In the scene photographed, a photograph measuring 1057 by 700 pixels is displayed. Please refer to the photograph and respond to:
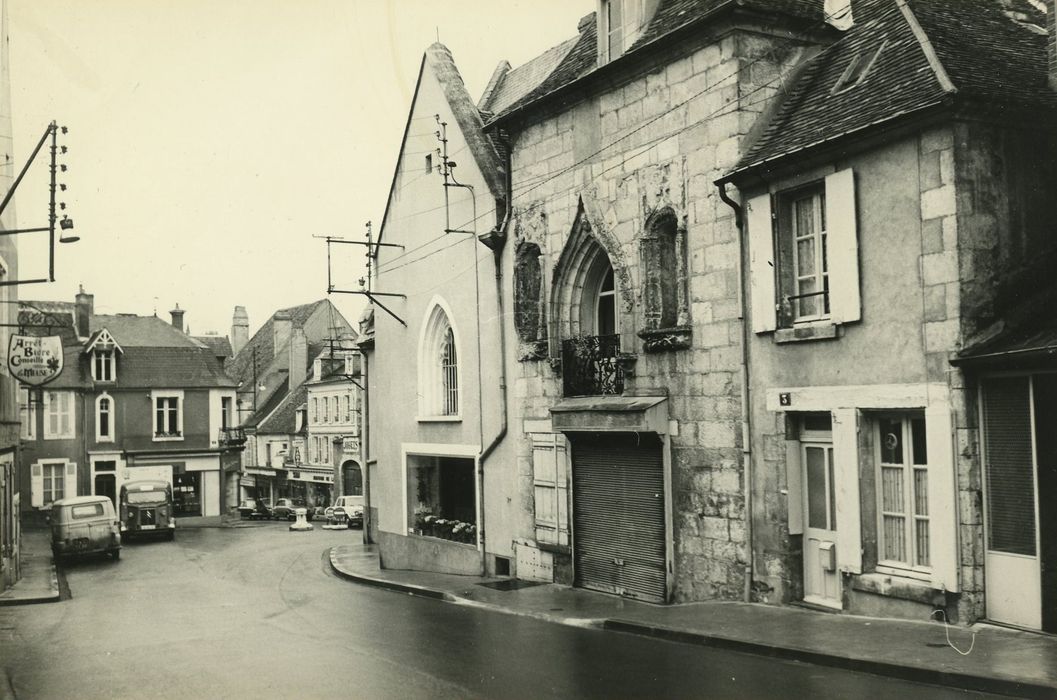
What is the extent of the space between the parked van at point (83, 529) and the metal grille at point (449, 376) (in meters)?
13.7

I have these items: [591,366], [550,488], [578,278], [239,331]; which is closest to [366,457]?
[550,488]

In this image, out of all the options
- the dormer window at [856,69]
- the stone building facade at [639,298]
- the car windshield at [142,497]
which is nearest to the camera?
the dormer window at [856,69]

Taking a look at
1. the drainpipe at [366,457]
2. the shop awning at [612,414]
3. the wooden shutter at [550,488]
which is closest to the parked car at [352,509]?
the drainpipe at [366,457]

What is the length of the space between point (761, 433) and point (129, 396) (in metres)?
39.1

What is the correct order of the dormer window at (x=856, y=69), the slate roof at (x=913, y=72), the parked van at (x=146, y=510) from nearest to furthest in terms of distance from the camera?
the slate roof at (x=913, y=72)
the dormer window at (x=856, y=69)
the parked van at (x=146, y=510)

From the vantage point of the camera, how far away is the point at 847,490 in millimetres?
11969

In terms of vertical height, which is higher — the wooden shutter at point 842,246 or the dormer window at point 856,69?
the dormer window at point 856,69

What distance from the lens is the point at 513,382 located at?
62.3 feet

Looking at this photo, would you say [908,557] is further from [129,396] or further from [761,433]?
[129,396]

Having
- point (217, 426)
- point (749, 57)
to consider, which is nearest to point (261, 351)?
point (217, 426)

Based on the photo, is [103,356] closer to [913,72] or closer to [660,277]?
[660,277]

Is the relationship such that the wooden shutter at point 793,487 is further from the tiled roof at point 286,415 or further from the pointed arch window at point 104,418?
the tiled roof at point 286,415

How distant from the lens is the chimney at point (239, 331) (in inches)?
2906

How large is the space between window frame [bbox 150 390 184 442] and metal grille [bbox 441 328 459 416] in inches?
1108
